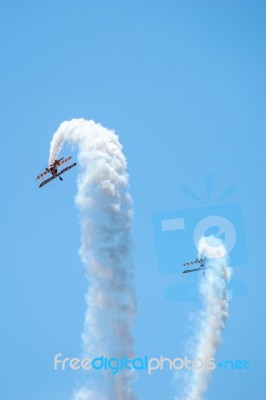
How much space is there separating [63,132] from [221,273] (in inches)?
1633

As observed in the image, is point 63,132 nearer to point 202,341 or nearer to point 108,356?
point 108,356

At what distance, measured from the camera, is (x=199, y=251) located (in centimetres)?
13238

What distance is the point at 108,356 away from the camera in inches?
4104

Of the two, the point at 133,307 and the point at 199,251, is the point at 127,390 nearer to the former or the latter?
the point at 133,307

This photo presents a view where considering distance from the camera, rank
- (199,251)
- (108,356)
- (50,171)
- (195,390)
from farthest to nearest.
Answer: (199,251)
(195,390)
(50,171)
(108,356)

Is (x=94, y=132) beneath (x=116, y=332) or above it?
above

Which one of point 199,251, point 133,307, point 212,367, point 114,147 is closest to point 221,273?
point 199,251

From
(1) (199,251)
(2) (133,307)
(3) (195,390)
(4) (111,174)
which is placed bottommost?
(3) (195,390)

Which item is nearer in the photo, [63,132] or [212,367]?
[63,132]

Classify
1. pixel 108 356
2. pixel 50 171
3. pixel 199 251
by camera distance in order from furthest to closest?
1. pixel 199 251
2. pixel 50 171
3. pixel 108 356

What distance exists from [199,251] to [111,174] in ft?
112

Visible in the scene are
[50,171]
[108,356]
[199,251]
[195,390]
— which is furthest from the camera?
[199,251]

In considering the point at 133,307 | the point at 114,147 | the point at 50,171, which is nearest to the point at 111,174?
the point at 114,147

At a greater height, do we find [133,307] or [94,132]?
[94,132]
